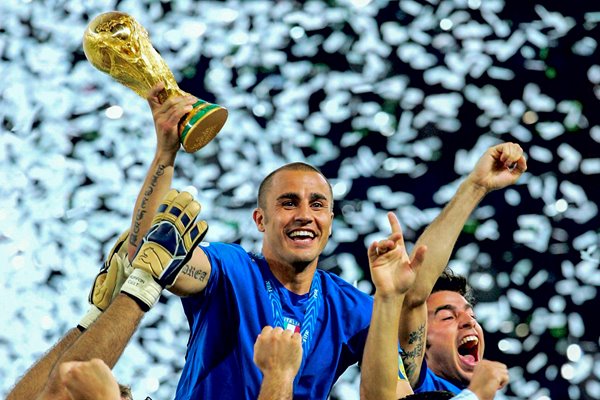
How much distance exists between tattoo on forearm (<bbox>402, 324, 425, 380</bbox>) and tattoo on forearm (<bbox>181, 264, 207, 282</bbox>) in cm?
66

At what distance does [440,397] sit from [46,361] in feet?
3.36

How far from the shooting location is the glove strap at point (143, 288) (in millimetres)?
2182

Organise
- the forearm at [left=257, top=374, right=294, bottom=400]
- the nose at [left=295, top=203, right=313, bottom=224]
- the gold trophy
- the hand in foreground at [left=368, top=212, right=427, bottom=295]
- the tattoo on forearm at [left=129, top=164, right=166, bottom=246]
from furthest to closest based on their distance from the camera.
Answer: the nose at [left=295, top=203, right=313, bottom=224] < the gold trophy < the tattoo on forearm at [left=129, top=164, right=166, bottom=246] < the hand in foreground at [left=368, top=212, right=427, bottom=295] < the forearm at [left=257, top=374, right=294, bottom=400]

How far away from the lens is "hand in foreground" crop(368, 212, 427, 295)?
2570mm

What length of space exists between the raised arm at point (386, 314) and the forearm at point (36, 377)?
718 mm

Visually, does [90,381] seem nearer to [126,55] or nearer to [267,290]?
[267,290]

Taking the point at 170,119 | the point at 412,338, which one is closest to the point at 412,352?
the point at 412,338

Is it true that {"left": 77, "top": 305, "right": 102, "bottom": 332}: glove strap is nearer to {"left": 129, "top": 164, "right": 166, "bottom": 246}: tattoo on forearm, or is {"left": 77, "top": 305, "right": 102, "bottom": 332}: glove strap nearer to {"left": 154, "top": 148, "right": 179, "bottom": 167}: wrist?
{"left": 129, "top": 164, "right": 166, "bottom": 246}: tattoo on forearm

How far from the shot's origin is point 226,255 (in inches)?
111

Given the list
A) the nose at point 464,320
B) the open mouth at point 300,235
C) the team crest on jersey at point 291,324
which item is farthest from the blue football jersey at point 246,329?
the nose at point 464,320

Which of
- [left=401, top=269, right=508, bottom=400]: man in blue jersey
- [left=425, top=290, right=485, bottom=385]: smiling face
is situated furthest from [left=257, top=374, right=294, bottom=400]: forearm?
[left=425, top=290, right=485, bottom=385]: smiling face

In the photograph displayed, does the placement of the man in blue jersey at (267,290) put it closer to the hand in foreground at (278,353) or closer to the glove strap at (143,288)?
the glove strap at (143,288)

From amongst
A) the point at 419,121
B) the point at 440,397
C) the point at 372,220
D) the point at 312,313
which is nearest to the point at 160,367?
the point at 372,220

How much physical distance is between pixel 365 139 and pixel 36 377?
2.87 meters
